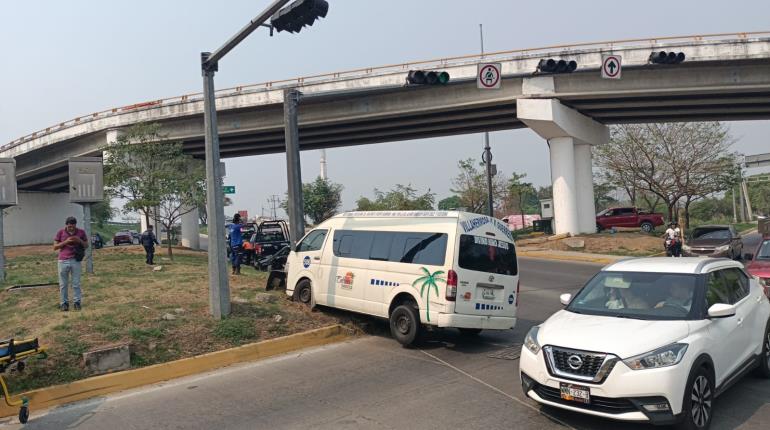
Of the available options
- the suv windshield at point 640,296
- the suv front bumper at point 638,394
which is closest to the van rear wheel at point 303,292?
the suv windshield at point 640,296

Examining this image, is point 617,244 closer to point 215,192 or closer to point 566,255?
point 566,255

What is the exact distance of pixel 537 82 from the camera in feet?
93.0

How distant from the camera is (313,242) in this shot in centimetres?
1179

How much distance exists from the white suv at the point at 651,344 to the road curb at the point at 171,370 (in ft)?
15.9

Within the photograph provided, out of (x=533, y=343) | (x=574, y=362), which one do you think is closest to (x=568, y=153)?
(x=533, y=343)

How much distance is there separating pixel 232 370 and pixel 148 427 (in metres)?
2.37

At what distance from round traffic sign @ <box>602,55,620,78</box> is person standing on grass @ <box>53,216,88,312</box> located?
1812 centimetres

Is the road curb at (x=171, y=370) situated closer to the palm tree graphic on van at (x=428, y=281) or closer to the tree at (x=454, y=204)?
the palm tree graphic on van at (x=428, y=281)

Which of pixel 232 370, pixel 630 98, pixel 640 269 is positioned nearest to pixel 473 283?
pixel 640 269

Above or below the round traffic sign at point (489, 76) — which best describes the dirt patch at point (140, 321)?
below

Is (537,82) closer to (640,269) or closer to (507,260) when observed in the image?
(507,260)

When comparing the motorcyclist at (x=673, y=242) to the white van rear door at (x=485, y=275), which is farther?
the motorcyclist at (x=673, y=242)

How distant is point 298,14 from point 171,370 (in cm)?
560

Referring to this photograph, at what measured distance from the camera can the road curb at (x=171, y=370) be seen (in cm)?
716
